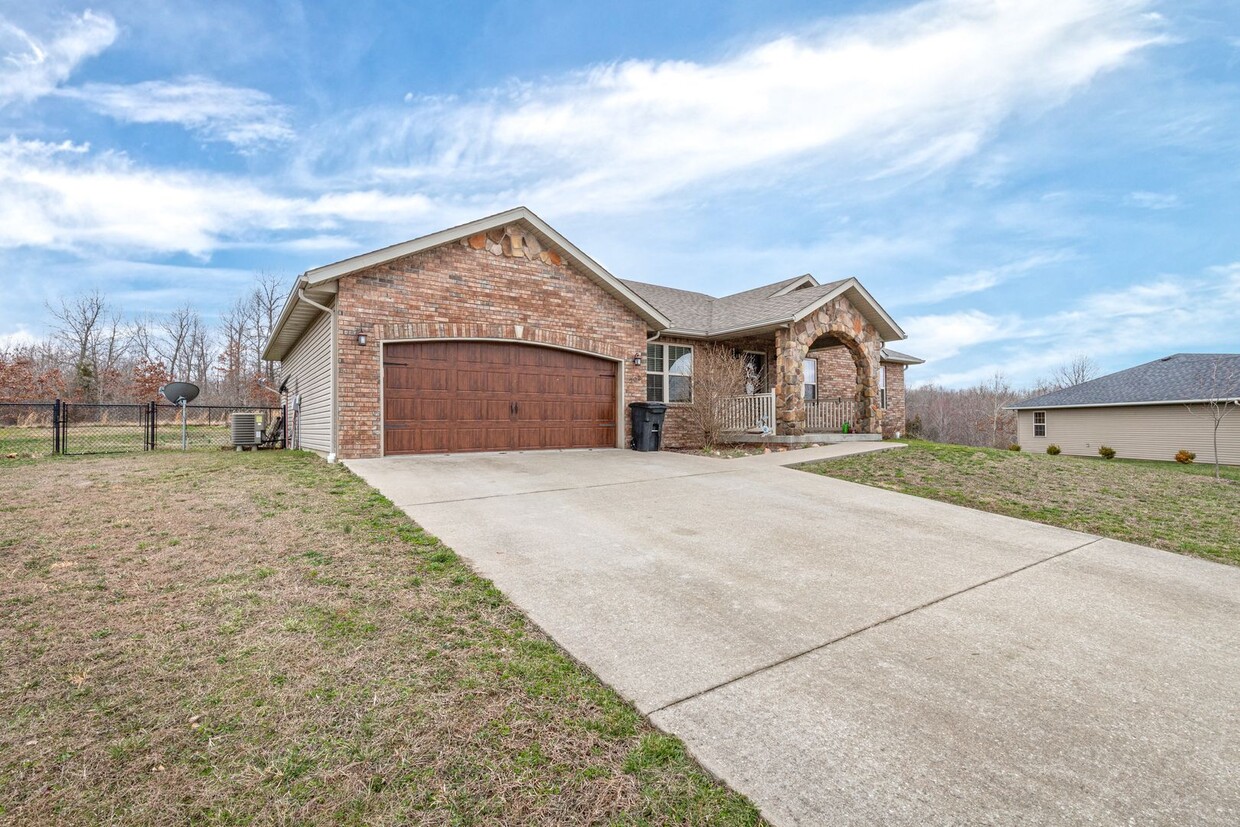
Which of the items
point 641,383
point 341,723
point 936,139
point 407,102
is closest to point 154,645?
point 341,723

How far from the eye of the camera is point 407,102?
501 inches

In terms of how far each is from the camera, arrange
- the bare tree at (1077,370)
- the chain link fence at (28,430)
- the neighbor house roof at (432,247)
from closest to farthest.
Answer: the neighbor house roof at (432,247) < the chain link fence at (28,430) < the bare tree at (1077,370)

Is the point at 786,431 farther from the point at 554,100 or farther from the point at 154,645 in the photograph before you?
the point at 154,645

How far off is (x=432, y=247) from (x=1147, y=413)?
87.1 ft

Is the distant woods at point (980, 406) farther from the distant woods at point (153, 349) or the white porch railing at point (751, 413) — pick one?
the distant woods at point (153, 349)

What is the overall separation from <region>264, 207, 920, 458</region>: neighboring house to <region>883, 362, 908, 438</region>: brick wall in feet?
18.0

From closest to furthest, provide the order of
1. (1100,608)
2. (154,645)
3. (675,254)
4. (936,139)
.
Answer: (154,645)
(1100,608)
(936,139)
(675,254)

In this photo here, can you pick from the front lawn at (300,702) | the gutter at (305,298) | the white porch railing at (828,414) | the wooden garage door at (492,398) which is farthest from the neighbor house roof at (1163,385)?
the gutter at (305,298)

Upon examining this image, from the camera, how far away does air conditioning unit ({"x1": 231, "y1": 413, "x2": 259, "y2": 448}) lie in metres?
13.5

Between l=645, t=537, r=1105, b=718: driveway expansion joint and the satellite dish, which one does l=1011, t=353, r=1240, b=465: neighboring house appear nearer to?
l=645, t=537, r=1105, b=718: driveway expansion joint

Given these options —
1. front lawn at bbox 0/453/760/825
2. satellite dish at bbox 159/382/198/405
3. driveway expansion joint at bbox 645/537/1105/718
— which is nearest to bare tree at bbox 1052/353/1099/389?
driveway expansion joint at bbox 645/537/1105/718

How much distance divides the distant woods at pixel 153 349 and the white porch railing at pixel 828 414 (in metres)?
29.6

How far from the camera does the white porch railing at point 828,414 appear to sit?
1450 centimetres

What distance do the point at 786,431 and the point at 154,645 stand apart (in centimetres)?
1202
